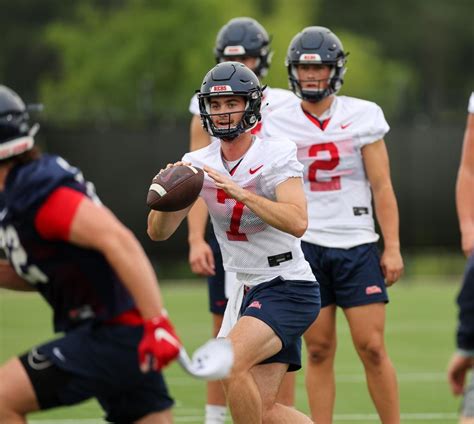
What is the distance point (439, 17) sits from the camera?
52.1 m

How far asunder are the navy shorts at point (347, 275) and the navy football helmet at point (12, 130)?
274 centimetres

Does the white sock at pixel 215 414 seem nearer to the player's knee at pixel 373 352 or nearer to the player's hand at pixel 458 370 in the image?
the player's knee at pixel 373 352

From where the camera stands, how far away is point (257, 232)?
6.48m

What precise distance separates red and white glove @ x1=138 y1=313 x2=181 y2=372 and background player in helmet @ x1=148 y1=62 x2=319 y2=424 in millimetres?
1198

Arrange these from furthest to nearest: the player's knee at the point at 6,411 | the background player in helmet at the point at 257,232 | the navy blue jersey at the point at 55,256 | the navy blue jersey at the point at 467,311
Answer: the background player in helmet at the point at 257,232 → the player's knee at the point at 6,411 → the navy blue jersey at the point at 55,256 → the navy blue jersey at the point at 467,311

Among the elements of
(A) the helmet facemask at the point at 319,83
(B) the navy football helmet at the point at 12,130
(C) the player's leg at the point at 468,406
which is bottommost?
(C) the player's leg at the point at 468,406

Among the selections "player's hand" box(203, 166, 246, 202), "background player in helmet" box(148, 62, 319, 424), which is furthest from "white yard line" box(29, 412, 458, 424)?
"player's hand" box(203, 166, 246, 202)

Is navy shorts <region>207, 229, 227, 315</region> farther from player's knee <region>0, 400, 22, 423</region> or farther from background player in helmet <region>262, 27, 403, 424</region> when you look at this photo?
player's knee <region>0, 400, 22, 423</region>

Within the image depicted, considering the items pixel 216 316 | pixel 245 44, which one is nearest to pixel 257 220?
pixel 216 316

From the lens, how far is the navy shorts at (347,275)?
7477 millimetres

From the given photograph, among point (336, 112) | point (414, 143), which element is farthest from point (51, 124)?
point (336, 112)

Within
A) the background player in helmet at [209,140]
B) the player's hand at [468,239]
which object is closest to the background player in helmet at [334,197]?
the background player in helmet at [209,140]

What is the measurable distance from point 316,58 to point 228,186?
1.78m

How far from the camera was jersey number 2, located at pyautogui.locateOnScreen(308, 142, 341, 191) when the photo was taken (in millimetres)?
7562
